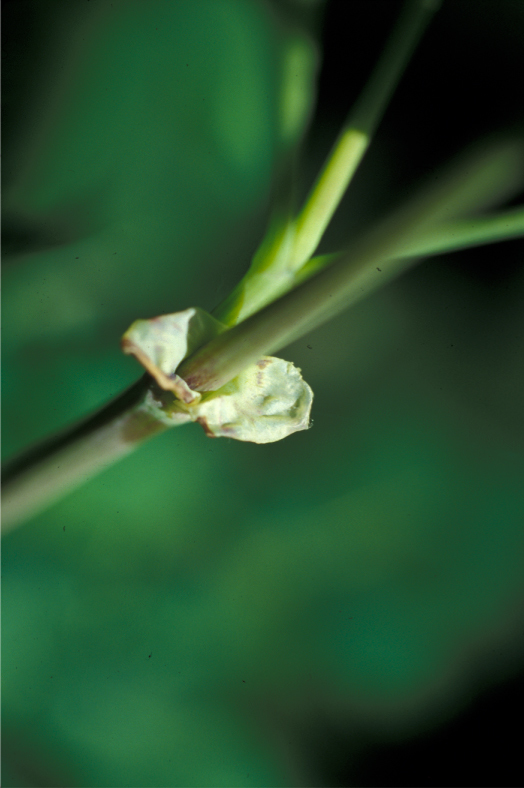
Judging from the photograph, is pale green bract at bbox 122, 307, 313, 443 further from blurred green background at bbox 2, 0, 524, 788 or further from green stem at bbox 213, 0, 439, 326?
blurred green background at bbox 2, 0, 524, 788

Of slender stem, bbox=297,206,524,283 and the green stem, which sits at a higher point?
the green stem

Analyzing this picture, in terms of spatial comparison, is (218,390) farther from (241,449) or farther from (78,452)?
(241,449)

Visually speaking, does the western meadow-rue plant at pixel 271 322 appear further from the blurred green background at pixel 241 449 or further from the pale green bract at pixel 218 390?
the blurred green background at pixel 241 449

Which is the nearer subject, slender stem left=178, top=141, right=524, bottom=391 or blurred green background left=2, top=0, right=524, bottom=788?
slender stem left=178, top=141, right=524, bottom=391

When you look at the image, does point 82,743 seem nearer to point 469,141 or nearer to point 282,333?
point 282,333

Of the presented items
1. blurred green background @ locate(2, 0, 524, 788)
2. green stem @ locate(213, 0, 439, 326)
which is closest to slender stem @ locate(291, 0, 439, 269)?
green stem @ locate(213, 0, 439, 326)

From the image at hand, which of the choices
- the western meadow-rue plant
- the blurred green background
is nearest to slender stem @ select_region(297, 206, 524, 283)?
the western meadow-rue plant

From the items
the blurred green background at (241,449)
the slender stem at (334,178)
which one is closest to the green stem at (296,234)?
the slender stem at (334,178)
